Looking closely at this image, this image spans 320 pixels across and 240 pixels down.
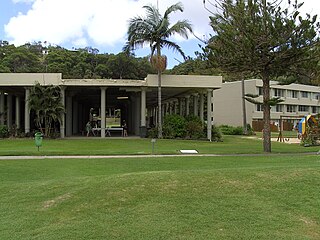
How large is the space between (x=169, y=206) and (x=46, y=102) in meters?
23.7

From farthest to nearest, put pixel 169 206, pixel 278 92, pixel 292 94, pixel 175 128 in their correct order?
pixel 292 94
pixel 278 92
pixel 175 128
pixel 169 206

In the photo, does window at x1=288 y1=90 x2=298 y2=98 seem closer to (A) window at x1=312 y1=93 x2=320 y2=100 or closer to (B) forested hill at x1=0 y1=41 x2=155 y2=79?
(A) window at x1=312 y1=93 x2=320 y2=100

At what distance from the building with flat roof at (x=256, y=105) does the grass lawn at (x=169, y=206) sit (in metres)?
52.6

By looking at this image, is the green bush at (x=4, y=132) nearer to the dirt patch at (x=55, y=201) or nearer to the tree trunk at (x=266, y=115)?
the tree trunk at (x=266, y=115)

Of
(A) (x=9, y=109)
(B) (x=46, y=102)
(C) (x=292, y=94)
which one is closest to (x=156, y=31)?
(B) (x=46, y=102)

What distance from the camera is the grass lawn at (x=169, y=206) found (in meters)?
5.78

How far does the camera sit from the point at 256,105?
208ft

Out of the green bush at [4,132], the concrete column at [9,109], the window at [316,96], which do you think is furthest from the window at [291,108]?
the green bush at [4,132]

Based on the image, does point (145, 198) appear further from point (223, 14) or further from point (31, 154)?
point (223, 14)

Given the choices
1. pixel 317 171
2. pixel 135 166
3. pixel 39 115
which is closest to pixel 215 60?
pixel 135 166

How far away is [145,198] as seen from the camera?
749cm

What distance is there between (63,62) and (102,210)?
216ft

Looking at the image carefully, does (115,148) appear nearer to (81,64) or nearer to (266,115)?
(266,115)

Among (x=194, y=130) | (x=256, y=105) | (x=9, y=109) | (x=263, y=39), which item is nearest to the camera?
(x=263, y=39)
